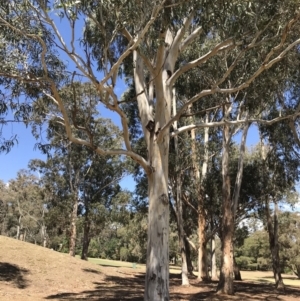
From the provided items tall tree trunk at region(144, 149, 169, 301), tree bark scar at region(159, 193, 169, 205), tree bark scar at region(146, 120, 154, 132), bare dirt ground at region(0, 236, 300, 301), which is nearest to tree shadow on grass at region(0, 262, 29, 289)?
bare dirt ground at region(0, 236, 300, 301)

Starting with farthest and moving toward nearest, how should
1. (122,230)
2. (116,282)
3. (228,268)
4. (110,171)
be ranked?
(122,230), (110,171), (116,282), (228,268)

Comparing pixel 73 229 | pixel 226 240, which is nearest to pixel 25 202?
pixel 73 229

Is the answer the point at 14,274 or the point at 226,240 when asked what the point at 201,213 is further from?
the point at 14,274

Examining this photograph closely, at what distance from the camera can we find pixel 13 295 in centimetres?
1016

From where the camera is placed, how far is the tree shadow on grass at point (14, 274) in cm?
1235

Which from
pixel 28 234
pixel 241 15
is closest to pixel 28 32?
pixel 241 15

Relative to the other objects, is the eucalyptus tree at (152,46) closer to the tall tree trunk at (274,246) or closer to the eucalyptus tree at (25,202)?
the tall tree trunk at (274,246)

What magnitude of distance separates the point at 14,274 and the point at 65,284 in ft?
5.48

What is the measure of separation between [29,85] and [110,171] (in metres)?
16.4

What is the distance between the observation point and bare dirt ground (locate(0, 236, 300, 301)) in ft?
36.1

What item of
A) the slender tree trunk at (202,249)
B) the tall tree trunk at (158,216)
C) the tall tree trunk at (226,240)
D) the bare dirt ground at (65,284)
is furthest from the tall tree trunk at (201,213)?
the tall tree trunk at (158,216)

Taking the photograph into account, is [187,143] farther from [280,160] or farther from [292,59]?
[292,59]

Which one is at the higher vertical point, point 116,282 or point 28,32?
point 28,32

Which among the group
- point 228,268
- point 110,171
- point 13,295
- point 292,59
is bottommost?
point 13,295
